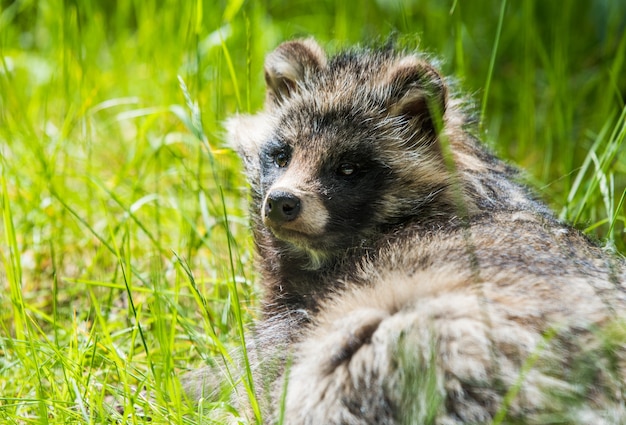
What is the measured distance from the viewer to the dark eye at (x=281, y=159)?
4016 mm

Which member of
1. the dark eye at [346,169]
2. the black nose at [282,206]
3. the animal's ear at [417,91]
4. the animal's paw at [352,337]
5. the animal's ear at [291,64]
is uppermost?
the animal's ear at [291,64]

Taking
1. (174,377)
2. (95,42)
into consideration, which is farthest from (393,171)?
(95,42)

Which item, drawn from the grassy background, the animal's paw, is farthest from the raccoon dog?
the grassy background

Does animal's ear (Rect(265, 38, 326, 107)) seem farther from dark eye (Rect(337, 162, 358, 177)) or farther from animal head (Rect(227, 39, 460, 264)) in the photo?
dark eye (Rect(337, 162, 358, 177))

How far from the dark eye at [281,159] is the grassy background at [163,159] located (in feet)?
1.27

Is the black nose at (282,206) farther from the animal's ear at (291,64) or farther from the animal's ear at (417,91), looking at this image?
the animal's ear at (291,64)

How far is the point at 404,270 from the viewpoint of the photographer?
314cm

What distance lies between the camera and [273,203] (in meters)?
3.55

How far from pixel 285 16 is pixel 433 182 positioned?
4272 millimetres

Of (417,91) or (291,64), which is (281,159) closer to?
(291,64)

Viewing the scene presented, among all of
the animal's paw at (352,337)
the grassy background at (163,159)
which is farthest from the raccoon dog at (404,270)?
the grassy background at (163,159)

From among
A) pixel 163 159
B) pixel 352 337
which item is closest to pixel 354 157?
pixel 352 337

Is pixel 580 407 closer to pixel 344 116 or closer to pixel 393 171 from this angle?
pixel 393 171

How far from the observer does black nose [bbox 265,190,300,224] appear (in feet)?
11.6
